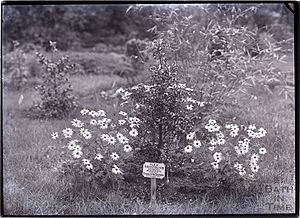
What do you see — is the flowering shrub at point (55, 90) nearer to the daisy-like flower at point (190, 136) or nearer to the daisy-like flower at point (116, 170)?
the daisy-like flower at point (116, 170)

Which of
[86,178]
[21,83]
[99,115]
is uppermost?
[21,83]

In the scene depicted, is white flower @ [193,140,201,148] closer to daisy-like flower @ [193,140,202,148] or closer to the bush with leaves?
→ daisy-like flower @ [193,140,202,148]

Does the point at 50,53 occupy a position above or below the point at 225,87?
above

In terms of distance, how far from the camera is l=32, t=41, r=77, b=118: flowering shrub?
1.74 metres

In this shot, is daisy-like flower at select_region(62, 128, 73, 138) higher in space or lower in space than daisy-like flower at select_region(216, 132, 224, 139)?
higher

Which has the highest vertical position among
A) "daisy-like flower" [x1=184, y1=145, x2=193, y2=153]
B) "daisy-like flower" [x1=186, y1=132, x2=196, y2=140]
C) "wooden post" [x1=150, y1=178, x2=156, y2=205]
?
"daisy-like flower" [x1=186, y1=132, x2=196, y2=140]

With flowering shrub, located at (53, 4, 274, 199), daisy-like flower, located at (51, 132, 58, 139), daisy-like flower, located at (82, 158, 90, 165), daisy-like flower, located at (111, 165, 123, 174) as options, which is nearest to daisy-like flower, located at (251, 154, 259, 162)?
flowering shrub, located at (53, 4, 274, 199)

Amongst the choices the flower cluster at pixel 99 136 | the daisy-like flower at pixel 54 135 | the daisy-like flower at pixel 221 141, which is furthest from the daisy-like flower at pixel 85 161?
the daisy-like flower at pixel 221 141

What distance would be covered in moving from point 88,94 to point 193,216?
51 centimetres

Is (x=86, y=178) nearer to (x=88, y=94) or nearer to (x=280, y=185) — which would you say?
(x=88, y=94)

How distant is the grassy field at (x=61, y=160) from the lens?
5.63 feet

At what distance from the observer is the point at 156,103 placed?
1745 millimetres

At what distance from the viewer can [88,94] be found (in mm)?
1744

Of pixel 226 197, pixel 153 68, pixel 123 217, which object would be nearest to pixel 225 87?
pixel 153 68
